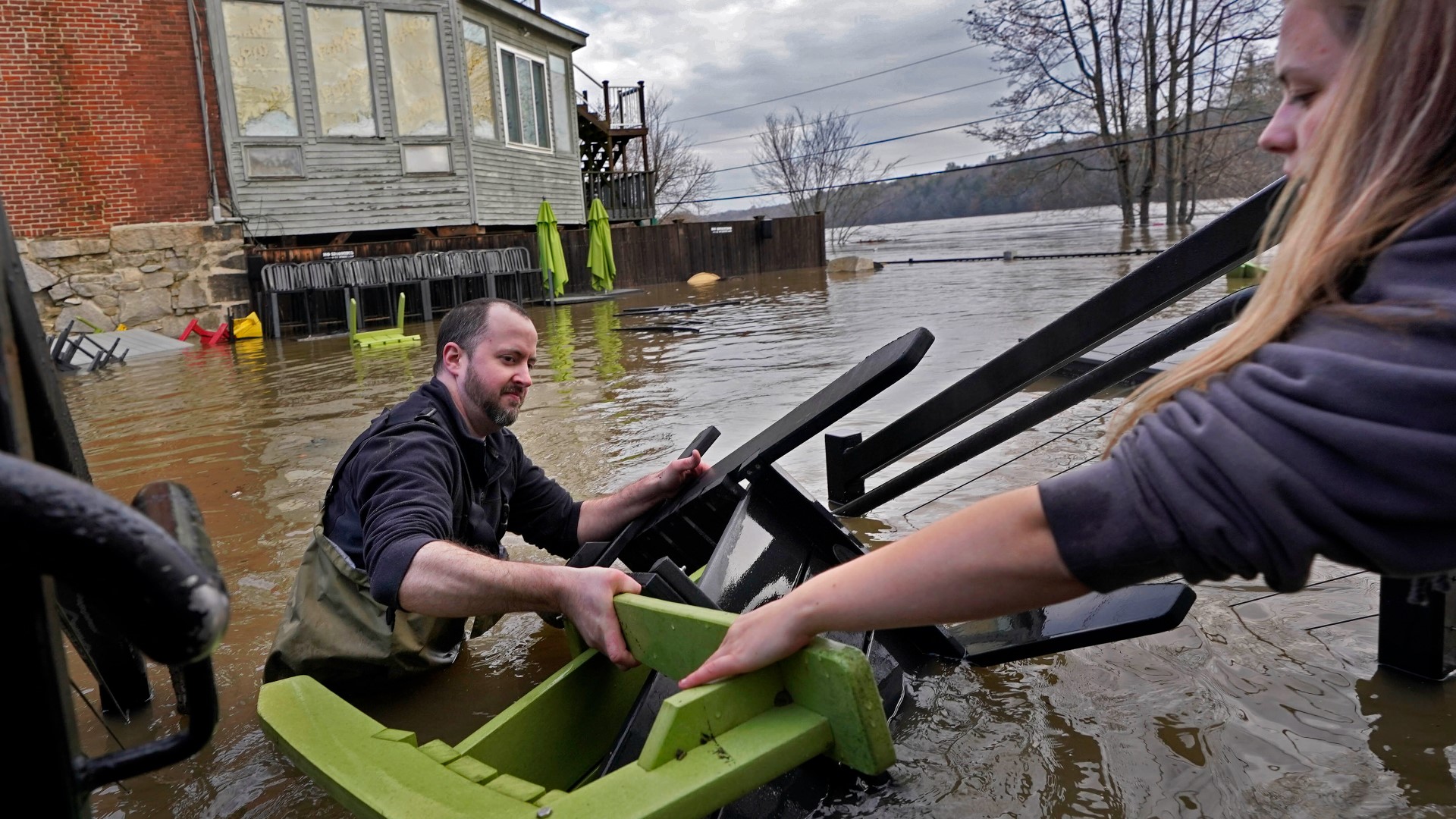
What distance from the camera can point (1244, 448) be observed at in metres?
0.98

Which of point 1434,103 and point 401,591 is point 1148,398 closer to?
point 1434,103

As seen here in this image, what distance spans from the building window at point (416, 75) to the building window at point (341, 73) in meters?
0.50

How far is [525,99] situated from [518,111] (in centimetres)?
60

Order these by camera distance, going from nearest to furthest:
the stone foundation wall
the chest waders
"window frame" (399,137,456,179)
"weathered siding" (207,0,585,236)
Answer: the chest waders, the stone foundation wall, "weathered siding" (207,0,585,236), "window frame" (399,137,456,179)

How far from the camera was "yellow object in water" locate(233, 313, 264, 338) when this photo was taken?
15070 millimetres

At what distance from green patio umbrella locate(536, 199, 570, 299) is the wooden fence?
3.47ft

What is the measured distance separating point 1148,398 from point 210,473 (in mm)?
5777

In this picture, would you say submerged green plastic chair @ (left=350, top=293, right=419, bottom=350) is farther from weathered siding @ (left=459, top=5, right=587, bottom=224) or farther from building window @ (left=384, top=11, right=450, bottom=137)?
weathered siding @ (left=459, top=5, right=587, bottom=224)

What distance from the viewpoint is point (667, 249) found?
24.3 metres

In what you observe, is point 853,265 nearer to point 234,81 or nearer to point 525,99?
point 525,99

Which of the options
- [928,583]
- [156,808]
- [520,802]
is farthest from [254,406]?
[928,583]

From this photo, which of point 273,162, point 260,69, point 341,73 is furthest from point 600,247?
point 260,69

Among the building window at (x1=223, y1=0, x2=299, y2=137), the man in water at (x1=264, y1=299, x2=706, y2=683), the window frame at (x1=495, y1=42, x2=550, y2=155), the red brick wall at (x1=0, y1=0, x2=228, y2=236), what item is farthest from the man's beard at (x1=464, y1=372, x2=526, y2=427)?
the window frame at (x1=495, y1=42, x2=550, y2=155)

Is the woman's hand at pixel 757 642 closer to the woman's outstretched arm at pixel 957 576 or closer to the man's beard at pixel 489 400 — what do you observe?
the woman's outstretched arm at pixel 957 576
